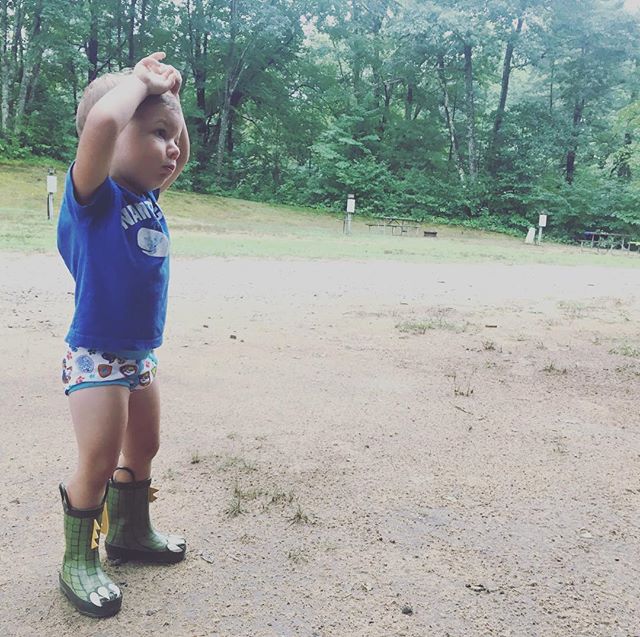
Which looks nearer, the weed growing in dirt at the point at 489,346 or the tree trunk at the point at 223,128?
the weed growing in dirt at the point at 489,346

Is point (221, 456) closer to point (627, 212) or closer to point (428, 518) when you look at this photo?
point (428, 518)

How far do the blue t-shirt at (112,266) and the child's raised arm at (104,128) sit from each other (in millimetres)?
43

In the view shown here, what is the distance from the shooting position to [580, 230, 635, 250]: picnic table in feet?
66.4

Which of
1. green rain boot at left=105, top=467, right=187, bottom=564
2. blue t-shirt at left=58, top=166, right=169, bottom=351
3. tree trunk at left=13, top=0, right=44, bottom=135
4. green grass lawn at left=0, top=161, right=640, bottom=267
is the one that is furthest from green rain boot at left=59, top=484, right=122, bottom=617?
tree trunk at left=13, top=0, right=44, bottom=135

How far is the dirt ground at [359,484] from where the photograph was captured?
150cm

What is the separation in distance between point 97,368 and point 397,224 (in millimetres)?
20940

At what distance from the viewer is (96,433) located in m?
1.45

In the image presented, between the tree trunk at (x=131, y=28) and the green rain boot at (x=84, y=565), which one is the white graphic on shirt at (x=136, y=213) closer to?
the green rain boot at (x=84, y=565)

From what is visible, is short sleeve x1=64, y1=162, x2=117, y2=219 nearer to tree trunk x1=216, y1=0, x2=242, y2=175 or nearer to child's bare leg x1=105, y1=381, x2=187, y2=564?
child's bare leg x1=105, y1=381, x2=187, y2=564

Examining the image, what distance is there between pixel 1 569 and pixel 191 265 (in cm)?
716

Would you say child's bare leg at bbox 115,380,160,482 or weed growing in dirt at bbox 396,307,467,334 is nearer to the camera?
child's bare leg at bbox 115,380,160,482

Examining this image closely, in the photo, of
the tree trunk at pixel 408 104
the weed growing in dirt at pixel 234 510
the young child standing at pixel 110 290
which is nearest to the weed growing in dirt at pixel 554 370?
the weed growing in dirt at pixel 234 510

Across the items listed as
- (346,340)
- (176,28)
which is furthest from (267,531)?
(176,28)

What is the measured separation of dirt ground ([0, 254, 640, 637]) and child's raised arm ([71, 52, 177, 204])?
3.19ft
